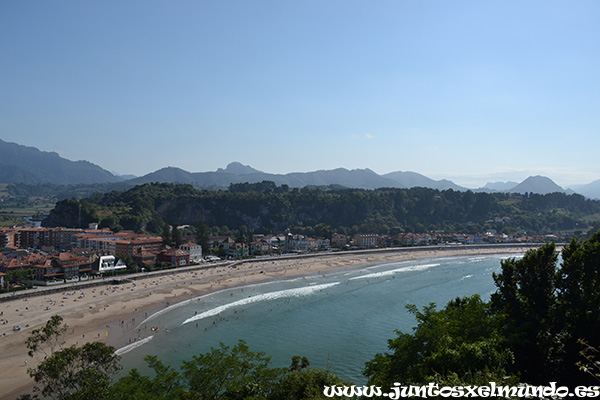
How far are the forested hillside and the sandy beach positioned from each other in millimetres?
32219

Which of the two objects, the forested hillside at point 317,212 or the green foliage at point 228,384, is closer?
the green foliage at point 228,384

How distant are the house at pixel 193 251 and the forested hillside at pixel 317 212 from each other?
84.0 feet

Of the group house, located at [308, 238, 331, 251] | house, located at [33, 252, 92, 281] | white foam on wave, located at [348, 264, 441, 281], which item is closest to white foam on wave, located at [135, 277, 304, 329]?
white foam on wave, located at [348, 264, 441, 281]

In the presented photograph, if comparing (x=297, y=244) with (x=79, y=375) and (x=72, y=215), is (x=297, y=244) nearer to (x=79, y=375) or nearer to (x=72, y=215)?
(x=72, y=215)

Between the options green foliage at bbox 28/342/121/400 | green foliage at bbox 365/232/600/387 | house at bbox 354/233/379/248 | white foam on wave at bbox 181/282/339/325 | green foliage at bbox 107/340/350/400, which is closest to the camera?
green foliage at bbox 365/232/600/387

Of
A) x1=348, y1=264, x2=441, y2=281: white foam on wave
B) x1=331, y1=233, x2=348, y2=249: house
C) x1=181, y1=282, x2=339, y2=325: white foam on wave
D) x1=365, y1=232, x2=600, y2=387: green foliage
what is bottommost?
x1=348, y1=264, x2=441, y2=281: white foam on wave

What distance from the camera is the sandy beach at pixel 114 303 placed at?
26000 millimetres

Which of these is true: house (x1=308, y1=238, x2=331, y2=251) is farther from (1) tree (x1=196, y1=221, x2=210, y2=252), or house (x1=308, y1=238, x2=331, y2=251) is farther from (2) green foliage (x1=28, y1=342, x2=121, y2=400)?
(2) green foliage (x1=28, y1=342, x2=121, y2=400)

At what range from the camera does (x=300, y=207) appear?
110438 millimetres

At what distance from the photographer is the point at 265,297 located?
137ft

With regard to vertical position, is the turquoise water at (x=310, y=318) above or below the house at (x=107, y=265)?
below

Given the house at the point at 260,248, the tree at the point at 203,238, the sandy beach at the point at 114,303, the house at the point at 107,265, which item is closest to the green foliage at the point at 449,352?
the sandy beach at the point at 114,303

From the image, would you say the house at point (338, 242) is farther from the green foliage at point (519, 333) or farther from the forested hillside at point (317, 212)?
the green foliage at point (519, 333)

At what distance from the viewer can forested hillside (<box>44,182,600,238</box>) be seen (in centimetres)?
8888
